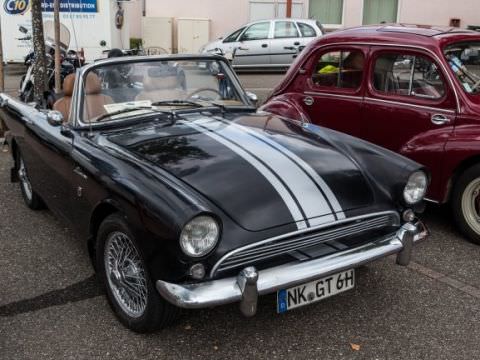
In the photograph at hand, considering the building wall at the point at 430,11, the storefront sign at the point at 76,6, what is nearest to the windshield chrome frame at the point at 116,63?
the storefront sign at the point at 76,6

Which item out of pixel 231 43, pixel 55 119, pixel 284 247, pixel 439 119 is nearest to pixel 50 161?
pixel 55 119

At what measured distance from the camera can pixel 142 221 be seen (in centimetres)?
278

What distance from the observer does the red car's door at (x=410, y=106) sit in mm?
4531

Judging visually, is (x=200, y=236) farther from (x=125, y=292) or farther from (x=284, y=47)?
(x=284, y=47)

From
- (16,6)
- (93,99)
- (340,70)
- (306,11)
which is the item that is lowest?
(93,99)

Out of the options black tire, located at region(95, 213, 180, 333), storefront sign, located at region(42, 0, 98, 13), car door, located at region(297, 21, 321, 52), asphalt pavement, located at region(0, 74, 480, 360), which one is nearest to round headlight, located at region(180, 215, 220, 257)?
black tire, located at region(95, 213, 180, 333)

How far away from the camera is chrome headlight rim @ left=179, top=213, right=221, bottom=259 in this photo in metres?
2.64

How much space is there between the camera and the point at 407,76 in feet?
16.2

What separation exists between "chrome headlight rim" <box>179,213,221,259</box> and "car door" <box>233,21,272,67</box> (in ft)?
41.1

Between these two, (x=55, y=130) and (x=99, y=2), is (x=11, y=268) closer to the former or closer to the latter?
(x=55, y=130)

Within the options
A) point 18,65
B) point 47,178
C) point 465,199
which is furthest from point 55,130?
point 18,65

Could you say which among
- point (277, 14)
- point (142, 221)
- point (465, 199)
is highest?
point (277, 14)

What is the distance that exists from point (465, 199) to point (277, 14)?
15.8m

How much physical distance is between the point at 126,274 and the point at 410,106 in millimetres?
2868
